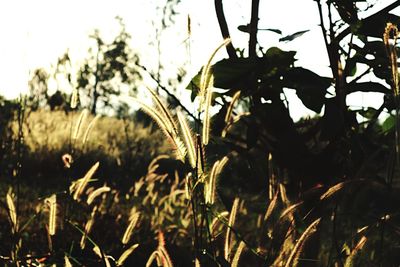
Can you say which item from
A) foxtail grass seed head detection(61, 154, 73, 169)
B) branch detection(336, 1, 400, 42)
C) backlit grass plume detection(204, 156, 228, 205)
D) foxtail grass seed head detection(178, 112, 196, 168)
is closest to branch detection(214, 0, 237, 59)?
branch detection(336, 1, 400, 42)

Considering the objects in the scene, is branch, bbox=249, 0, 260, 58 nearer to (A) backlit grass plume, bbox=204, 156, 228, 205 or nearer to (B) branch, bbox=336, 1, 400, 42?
(B) branch, bbox=336, 1, 400, 42

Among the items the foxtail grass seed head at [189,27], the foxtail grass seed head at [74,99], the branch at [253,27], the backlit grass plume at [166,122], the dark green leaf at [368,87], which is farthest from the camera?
the foxtail grass seed head at [74,99]

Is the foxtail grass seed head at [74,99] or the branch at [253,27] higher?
the branch at [253,27]

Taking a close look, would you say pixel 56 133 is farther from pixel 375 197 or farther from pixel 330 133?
pixel 330 133

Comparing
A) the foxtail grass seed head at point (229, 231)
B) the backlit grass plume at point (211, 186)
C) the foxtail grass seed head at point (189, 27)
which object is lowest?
the foxtail grass seed head at point (229, 231)

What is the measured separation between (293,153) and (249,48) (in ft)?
1.08

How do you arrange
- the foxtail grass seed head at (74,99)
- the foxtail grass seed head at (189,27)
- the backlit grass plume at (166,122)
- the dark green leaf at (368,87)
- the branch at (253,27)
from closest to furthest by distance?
the backlit grass plume at (166,122) < the foxtail grass seed head at (189,27) < the dark green leaf at (368,87) < the branch at (253,27) < the foxtail grass seed head at (74,99)

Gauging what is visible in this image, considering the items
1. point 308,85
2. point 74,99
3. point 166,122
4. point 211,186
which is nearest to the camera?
point 166,122

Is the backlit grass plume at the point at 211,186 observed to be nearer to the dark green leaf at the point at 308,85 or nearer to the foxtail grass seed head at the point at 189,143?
the foxtail grass seed head at the point at 189,143

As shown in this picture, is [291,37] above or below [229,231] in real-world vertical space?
above

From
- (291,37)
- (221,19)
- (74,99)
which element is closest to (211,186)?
(291,37)

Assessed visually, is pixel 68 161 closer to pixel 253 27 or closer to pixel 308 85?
pixel 253 27

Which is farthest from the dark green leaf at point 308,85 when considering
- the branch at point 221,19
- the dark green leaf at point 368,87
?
the branch at point 221,19

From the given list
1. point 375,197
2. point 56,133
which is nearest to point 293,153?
point 375,197
